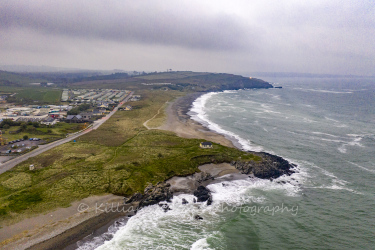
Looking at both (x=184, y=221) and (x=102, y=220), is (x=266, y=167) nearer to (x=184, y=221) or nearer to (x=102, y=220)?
(x=184, y=221)

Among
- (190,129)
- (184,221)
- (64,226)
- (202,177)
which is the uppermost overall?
(190,129)

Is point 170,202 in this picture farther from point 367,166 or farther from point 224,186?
point 367,166

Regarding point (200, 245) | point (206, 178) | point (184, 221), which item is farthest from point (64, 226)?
point (206, 178)

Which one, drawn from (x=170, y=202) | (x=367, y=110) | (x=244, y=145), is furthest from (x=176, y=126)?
(x=367, y=110)

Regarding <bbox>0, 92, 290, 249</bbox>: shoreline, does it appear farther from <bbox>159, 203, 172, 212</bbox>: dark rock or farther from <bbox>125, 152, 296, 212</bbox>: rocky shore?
<bbox>159, 203, 172, 212</bbox>: dark rock

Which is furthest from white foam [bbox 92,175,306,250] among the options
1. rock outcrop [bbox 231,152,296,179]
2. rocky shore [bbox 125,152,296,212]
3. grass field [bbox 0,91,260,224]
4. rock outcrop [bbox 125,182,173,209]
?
grass field [bbox 0,91,260,224]

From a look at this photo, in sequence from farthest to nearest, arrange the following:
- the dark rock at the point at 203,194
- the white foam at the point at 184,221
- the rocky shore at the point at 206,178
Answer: the dark rock at the point at 203,194 < the rocky shore at the point at 206,178 < the white foam at the point at 184,221

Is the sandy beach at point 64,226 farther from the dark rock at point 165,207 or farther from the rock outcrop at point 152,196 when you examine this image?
the dark rock at point 165,207

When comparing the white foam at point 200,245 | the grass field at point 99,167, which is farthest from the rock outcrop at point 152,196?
the white foam at point 200,245
